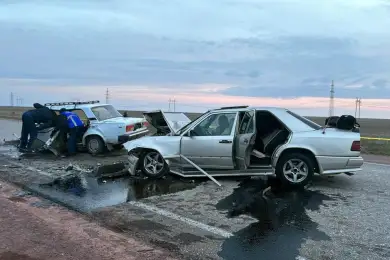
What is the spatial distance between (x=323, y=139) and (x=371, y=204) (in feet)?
5.58

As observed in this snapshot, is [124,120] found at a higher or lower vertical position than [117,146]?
higher

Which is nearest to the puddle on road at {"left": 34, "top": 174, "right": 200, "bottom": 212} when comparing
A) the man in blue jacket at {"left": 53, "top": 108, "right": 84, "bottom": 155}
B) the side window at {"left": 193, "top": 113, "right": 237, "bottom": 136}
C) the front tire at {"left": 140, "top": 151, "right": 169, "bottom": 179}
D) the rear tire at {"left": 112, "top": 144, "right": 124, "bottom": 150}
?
the front tire at {"left": 140, "top": 151, "right": 169, "bottom": 179}

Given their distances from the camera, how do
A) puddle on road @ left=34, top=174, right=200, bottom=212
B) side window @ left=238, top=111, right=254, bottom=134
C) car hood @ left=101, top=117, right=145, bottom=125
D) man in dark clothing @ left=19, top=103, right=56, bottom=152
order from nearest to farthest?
puddle on road @ left=34, top=174, right=200, bottom=212
side window @ left=238, top=111, right=254, bottom=134
man in dark clothing @ left=19, top=103, right=56, bottom=152
car hood @ left=101, top=117, right=145, bottom=125

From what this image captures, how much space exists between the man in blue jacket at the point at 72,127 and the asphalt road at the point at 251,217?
4022 mm

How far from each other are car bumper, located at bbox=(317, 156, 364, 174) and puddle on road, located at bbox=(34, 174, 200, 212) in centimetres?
259

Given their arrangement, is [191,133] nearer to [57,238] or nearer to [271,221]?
[271,221]

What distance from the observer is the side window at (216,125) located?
8.59 metres

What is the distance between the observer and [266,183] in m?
8.47

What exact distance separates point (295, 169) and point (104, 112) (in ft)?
26.1

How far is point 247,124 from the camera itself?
859 centimetres

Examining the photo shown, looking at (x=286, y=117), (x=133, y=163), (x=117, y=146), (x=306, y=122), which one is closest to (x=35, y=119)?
(x=117, y=146)

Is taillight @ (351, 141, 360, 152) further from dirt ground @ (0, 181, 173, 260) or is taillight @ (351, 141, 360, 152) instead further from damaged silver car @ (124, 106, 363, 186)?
dirt ground @ (0, 181, 173, 260)

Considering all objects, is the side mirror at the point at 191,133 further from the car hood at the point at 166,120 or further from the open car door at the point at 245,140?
the open car door at the point at 245,140

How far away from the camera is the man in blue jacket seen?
1294 cm
